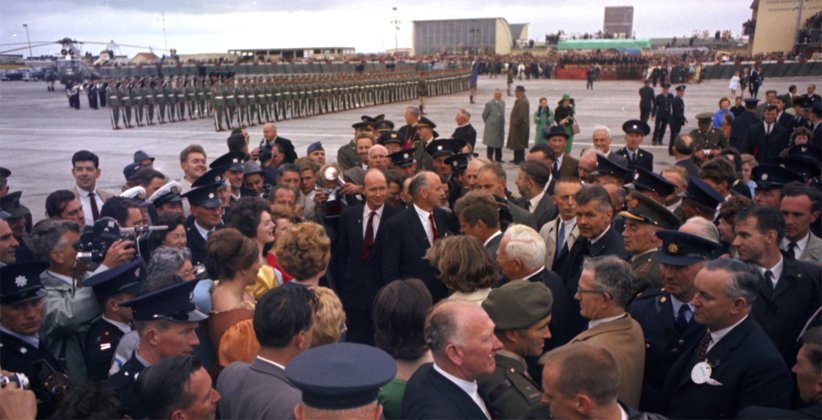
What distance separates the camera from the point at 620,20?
3812 inches

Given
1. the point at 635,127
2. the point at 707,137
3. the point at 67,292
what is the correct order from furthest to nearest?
the point at 707,137
the point at 635,127
the point at 67,292

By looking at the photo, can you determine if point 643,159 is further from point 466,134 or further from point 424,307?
point 424,307

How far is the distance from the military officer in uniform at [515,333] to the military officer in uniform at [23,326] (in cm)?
227

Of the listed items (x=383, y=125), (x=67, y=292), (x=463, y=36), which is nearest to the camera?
(x=67, y=292)

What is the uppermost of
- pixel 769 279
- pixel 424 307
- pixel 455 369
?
pixel 424 307

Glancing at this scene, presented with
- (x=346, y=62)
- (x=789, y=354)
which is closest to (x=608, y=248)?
(x=789, y=354)

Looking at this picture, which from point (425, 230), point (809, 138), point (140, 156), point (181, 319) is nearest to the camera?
point (181, 319)

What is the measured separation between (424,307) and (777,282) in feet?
7.73

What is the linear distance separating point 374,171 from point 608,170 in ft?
8.12

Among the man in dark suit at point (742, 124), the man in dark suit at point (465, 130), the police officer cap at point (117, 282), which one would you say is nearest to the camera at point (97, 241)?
the police officer cap at point (117, 282)

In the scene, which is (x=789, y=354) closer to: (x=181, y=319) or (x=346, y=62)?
(x=181, y=319)

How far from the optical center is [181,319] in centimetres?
267

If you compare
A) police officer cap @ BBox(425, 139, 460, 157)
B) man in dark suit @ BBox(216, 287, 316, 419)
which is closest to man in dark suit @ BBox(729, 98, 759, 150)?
police officer cap @ BBox(425, 139, 460, 157)

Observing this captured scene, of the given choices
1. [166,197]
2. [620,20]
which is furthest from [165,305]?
[620,20]
